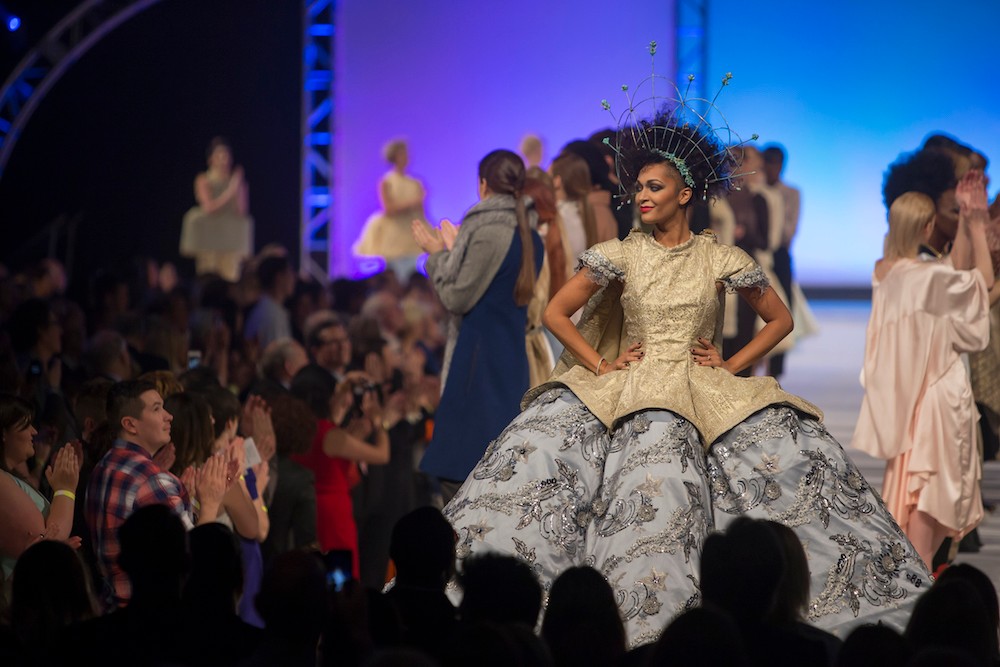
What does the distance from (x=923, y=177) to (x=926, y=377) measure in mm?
1072

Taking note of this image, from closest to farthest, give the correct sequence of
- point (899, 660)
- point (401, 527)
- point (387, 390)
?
point (899, 660), point (401, 527), point (387, 390)

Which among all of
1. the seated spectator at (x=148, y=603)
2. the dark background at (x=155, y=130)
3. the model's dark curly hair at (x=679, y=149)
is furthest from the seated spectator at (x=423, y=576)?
the dark background at (x=155, y=130)

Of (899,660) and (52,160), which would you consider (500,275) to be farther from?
(52,160)

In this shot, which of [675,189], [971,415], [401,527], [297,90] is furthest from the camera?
[297,90]

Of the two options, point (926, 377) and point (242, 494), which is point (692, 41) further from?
point (242, 494)

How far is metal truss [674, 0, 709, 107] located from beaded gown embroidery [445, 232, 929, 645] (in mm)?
9894

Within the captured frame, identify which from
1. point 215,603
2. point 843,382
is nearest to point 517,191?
point 215,603

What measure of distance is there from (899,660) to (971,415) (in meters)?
3.44

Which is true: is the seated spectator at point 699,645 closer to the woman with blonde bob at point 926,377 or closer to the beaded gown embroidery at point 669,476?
the beaded gown embroidery at point 669,476

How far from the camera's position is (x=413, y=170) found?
15664mm

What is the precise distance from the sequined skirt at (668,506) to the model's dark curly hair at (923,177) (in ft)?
7.58

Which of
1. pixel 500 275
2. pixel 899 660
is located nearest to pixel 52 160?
pixel 500 275

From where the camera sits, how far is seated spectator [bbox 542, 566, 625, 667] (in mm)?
3209

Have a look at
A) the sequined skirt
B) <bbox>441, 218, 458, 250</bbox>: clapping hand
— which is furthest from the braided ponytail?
the sequined skirt
